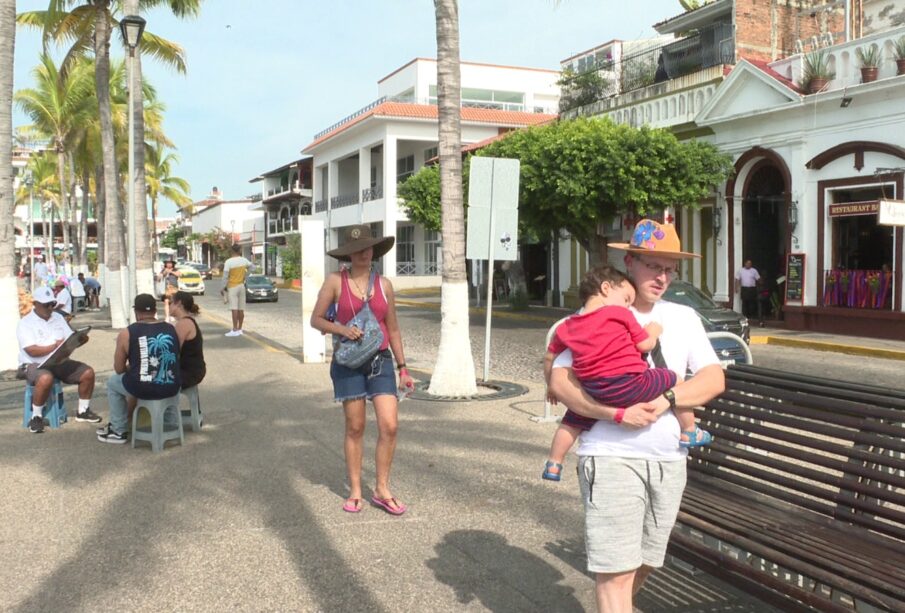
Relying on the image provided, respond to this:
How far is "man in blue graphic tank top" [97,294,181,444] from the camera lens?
277 inches

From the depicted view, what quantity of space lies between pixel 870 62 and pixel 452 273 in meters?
12.7

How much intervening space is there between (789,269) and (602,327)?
1857 cm

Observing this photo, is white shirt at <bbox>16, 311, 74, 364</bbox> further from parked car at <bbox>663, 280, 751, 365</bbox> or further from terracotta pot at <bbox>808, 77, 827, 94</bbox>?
terracotta pot at <bbox>808, 77, 827, 94</bbox>

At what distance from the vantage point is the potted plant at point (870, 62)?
59.0 feet

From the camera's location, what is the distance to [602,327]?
289 centimetres

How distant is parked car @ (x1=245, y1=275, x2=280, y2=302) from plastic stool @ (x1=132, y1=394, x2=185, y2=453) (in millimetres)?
29953

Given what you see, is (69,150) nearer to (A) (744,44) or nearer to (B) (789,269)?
(A) (744,44)

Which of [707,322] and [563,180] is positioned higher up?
[563,180]

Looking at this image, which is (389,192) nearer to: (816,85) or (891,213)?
(816,85)

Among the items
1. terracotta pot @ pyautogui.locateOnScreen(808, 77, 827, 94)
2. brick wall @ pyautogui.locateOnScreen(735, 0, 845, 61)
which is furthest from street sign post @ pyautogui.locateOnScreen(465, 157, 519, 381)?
brick wall @ pyautogui.locateOnScreen(735, 0, 845, 61)

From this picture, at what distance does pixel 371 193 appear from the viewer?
161 ft

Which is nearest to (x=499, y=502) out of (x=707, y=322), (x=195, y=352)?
(x=195, y=352)

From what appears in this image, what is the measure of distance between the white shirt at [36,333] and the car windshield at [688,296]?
966 centimetres

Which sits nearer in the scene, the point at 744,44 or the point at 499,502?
the point at 499,502
